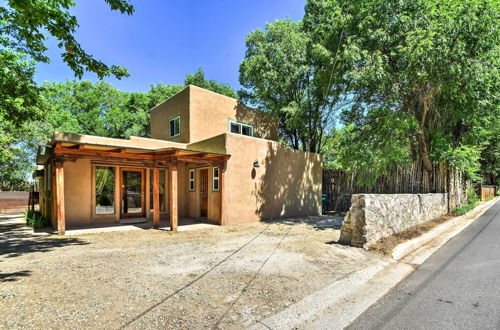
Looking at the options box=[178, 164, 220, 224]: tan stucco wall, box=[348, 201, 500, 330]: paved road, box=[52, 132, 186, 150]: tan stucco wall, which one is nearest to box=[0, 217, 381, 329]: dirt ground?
box=[348, 201, 500, 330]: paved road

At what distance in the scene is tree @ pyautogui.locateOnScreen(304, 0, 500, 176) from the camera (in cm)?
873

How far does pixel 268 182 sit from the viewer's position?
36.9 ft

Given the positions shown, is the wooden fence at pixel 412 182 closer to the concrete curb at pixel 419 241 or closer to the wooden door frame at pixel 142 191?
the concrete curb at pixel 419 241

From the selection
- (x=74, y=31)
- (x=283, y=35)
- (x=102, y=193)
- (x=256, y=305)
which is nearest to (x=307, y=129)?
(x=283, y=35)

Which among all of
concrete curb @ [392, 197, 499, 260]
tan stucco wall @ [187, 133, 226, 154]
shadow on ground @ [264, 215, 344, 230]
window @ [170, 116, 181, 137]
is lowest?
shadow on ground @ [264, 215, 344, 230]

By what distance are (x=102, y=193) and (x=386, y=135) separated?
1211cm

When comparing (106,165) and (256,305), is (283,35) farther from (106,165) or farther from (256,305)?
(256,305)

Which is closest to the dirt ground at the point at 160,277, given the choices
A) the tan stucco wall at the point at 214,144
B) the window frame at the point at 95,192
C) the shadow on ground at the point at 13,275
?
the shadow on ground at the point at 13,275

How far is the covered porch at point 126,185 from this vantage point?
7.96m

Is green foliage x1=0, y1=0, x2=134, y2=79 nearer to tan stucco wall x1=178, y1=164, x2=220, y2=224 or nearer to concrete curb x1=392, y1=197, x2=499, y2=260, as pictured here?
tan stucco wall x1=178, y1=164, x2=220, y2=224

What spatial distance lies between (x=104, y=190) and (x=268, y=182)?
6.57 metres

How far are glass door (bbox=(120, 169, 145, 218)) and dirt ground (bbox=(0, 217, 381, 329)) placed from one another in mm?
3062

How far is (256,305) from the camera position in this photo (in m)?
3.28

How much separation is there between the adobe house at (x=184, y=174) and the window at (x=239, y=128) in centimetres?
8
